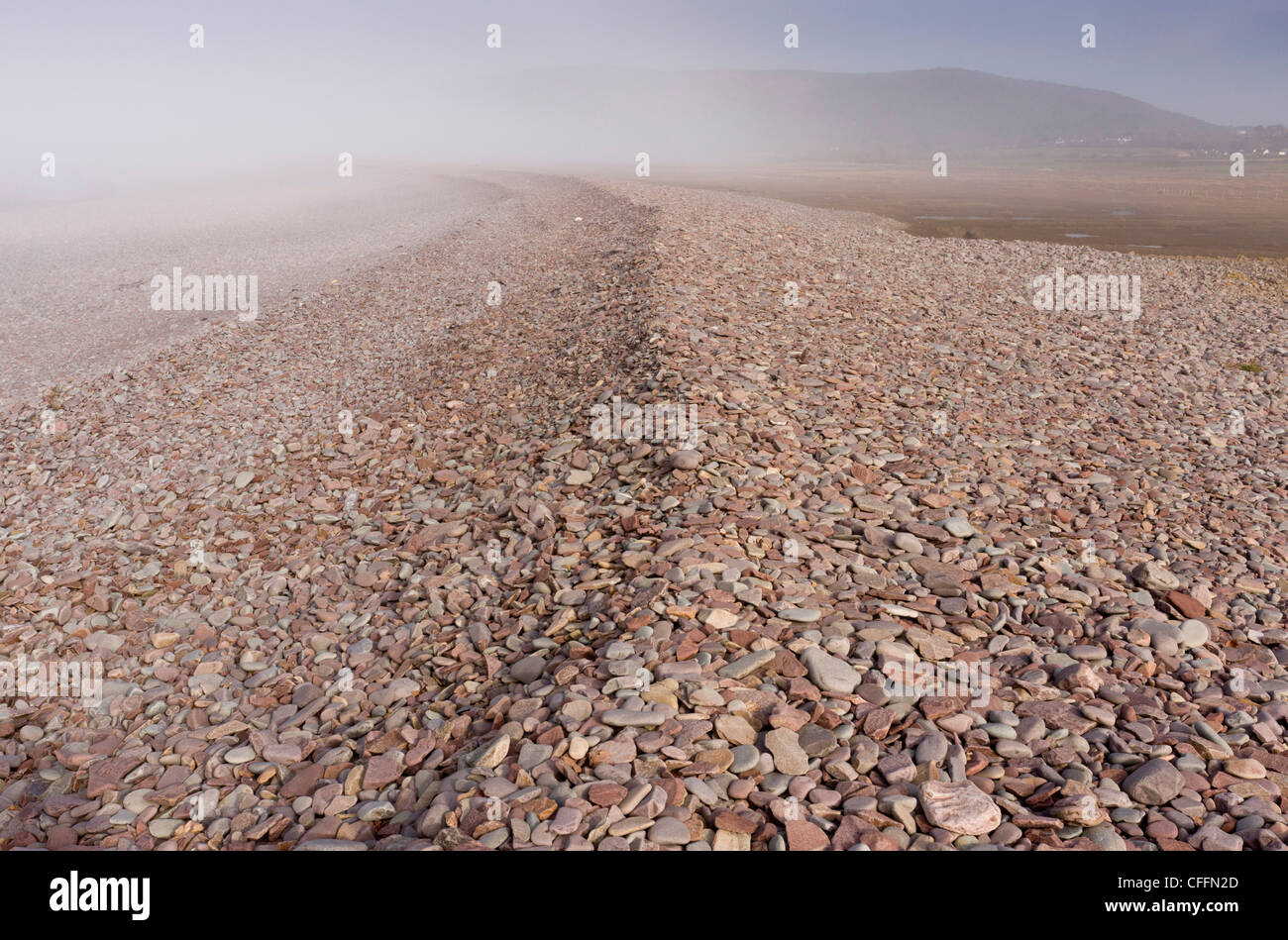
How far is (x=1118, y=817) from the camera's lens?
15.2ft

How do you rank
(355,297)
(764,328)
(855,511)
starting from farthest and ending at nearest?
(355,297)
(764,328)
(855,511)

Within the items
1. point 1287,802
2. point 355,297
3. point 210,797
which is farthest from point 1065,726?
point 355,297

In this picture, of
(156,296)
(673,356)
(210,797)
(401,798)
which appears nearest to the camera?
(401,798)

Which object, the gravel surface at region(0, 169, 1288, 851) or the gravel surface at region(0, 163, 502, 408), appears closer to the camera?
the gravel surface at region(0, 169, 1288, 851)

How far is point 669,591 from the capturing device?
6.76m

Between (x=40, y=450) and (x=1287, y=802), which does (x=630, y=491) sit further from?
(x=40, y=450)

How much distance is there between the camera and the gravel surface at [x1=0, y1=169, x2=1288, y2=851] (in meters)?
4.91

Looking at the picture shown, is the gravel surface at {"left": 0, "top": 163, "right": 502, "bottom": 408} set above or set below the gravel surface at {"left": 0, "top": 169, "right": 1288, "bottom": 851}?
above

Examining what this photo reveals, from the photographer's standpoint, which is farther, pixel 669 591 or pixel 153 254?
pixel 153 254

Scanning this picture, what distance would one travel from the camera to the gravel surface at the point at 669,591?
4.91 meters

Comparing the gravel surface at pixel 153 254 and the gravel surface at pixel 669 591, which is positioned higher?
the gravel surface at pixel 153 254

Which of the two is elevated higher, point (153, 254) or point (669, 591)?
point (153, 254)

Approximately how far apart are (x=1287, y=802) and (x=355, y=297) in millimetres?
22131

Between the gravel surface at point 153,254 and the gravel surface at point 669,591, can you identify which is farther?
the gravel surface at point 153,254
